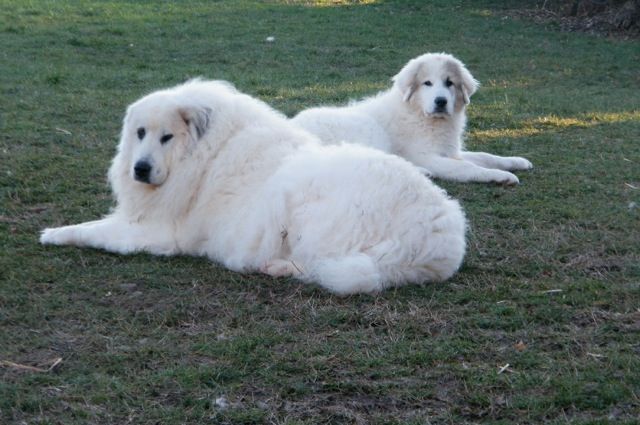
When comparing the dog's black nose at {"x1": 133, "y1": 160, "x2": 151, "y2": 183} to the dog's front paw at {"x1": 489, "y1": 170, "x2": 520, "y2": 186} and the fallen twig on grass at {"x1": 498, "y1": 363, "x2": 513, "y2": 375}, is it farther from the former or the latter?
the dog's front paw at {"x1": 489, "y1": 170, "x2": 520, "y2": 186}

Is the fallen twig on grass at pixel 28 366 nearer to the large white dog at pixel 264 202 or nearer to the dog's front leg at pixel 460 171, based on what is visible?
the large white dog at pixel 264 202

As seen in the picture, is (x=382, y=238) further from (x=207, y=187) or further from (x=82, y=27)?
(x=82, y=27)

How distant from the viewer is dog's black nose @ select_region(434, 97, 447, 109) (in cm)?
830

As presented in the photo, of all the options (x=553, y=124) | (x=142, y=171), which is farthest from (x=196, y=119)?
(x=553, y=124)

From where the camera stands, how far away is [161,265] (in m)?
5.27

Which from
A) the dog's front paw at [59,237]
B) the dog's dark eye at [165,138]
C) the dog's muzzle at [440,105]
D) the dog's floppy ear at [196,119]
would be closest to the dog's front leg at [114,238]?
the dog's front paw at [59,237]

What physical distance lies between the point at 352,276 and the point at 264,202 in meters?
0.87

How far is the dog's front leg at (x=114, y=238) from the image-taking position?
18.0ft

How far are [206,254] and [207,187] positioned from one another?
44 cm

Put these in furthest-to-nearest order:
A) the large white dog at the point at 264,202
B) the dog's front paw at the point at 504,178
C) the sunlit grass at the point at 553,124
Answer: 1. the sunlit grass at the point at 553,124
2. the dog's front paw at the point at 504,178
3. the large white dog at the point at 264,202

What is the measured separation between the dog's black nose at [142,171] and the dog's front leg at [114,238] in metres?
0.33

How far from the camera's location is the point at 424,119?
8.50 metres

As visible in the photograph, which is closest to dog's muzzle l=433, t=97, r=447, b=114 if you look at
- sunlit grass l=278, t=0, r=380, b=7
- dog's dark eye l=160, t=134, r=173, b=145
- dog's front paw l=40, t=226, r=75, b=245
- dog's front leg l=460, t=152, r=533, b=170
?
dog's front leg l=460, t=152, r=533, b=170

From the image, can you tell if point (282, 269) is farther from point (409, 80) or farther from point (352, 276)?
point (409, 80)
